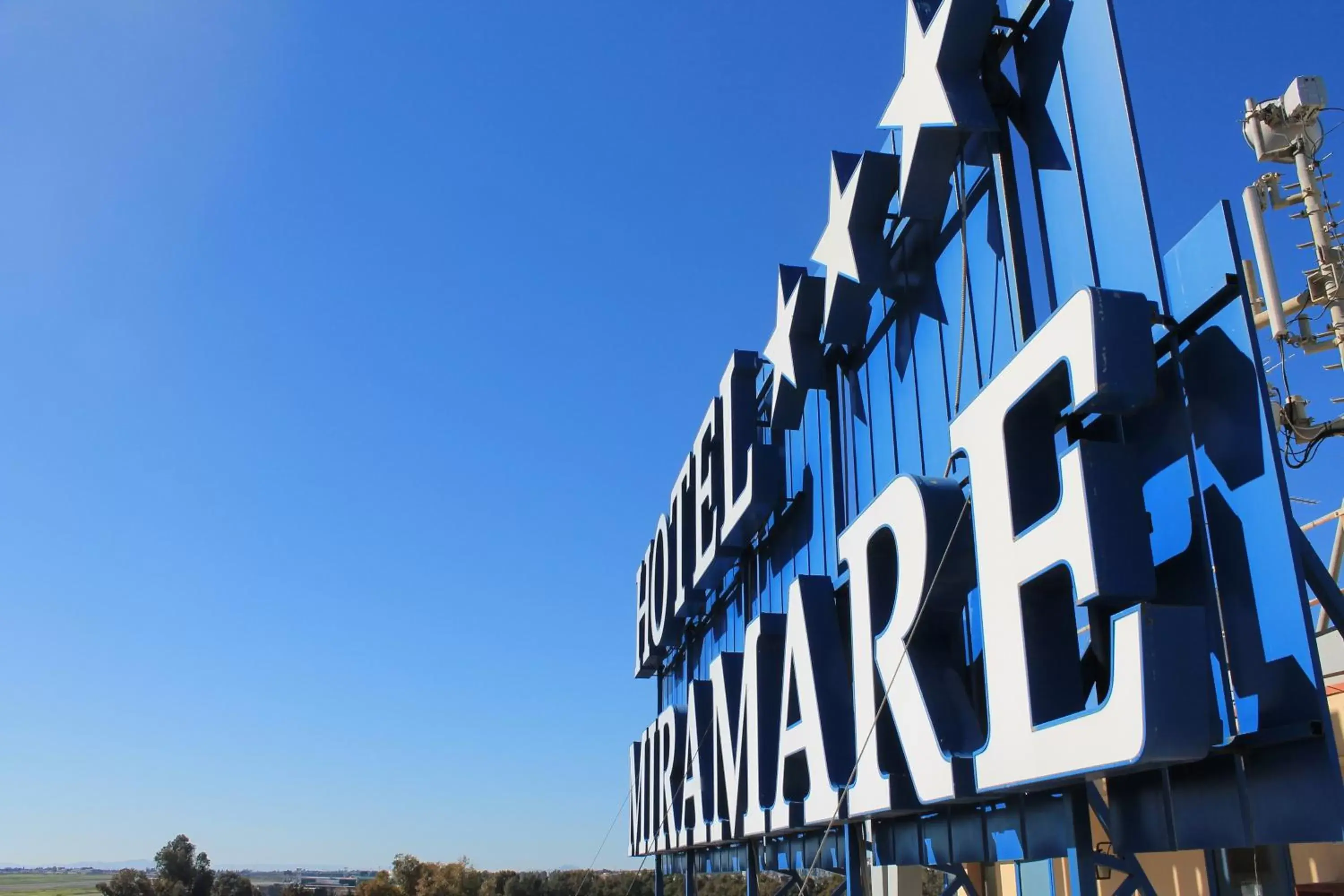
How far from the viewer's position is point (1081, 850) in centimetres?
690

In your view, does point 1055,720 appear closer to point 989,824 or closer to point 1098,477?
point 1098,477

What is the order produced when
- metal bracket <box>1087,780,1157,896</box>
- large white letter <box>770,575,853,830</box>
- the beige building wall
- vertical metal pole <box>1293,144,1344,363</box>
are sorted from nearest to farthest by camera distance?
metal bracket <box>1087,780,1157,896</box> → large white letter <box>770,575,853,830</box> → the beige building wall → vertical metal pole <box>1293,144,1344,363</box>

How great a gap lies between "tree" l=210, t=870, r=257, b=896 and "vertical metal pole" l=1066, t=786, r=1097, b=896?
281ft

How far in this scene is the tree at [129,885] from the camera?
6962 cm

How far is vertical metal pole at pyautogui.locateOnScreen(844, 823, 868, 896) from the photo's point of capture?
→ 34.9 feet

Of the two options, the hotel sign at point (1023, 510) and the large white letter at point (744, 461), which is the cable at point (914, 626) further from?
the large white letter at point (744, 461)

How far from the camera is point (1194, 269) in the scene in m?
6.19

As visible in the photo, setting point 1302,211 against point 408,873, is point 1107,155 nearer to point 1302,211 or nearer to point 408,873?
point 1302,211

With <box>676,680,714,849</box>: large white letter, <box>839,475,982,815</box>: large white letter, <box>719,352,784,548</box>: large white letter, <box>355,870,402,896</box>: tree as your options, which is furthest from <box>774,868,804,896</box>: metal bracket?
<box>355,870,402,896</box>: tree

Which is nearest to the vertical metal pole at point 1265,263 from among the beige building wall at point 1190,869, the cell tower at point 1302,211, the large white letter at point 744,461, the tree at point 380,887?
the cell tower at point 1302,211

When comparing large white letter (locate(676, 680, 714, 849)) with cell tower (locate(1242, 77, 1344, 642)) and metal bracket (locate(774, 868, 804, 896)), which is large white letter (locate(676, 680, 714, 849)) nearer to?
metal bracket (locate(774, 868, 804, 896))

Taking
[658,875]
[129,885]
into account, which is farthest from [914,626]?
[129,885]

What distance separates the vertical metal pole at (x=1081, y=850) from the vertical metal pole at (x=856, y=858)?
384 centimetres

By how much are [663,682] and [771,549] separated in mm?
11028
